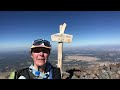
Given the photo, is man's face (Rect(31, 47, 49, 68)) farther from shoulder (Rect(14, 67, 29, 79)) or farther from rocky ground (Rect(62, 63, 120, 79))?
rocky ground (Rect(62, 63, 120, 79))

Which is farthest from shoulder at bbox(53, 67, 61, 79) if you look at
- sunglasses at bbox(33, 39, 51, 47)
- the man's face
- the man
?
sunglasses at bbox(33, 39, 51, 47)

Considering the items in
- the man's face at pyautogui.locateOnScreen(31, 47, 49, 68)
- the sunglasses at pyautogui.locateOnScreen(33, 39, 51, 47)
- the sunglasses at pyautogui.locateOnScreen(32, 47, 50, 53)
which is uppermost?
the sunglasses at pyautogui.locateOnScreen(33, 39, 51, 47)

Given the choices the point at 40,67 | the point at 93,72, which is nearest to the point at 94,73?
the point at 93,72

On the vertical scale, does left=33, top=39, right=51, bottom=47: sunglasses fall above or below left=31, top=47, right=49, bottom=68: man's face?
above

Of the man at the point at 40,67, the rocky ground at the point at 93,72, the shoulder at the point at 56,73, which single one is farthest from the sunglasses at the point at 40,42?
the rocky ground at the point at 93,72

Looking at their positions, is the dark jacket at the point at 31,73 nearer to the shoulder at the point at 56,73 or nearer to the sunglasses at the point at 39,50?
the shoulder at the point at 56,73
